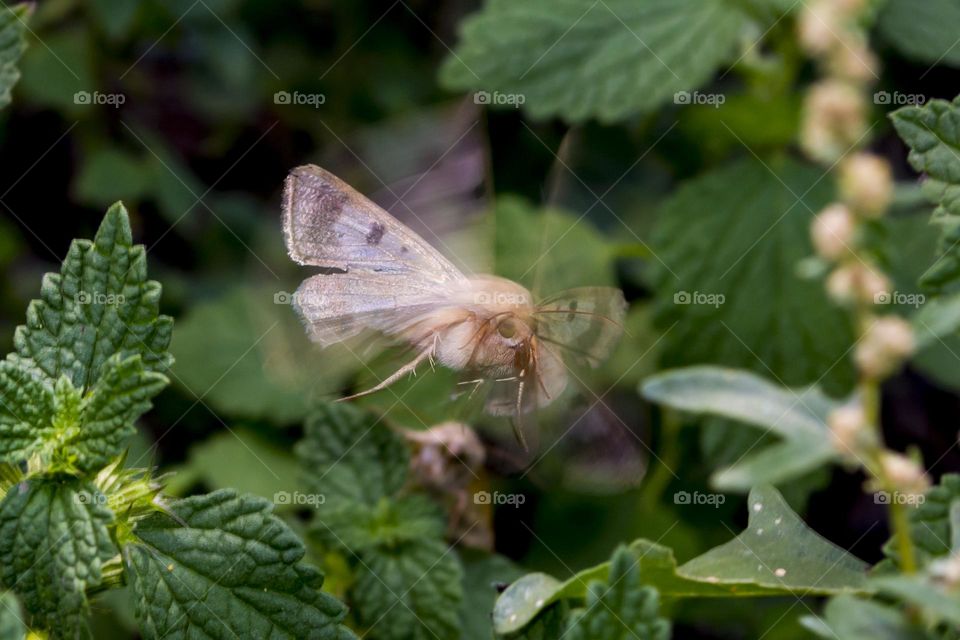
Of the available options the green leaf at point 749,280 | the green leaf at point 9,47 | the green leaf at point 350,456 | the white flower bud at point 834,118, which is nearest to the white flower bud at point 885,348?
the white flower bud at point 834,118

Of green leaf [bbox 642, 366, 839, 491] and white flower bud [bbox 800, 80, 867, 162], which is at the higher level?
white flower bud [bbox 800, 80, 867, 162]

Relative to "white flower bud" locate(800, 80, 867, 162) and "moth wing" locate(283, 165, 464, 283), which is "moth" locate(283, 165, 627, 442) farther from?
"white flower bud" locate(800, 80, 867, 162)

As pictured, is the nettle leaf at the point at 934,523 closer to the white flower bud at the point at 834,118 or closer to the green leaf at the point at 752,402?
the green leaf at the point at 752,402

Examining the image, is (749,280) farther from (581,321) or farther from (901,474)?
(901,474)

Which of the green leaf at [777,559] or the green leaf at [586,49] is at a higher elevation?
the green leaf at [586,49]

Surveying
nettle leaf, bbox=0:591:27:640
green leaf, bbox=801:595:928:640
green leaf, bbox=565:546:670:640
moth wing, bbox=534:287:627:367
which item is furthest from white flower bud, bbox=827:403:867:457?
nettle leaf, bbox=0:591:27:640

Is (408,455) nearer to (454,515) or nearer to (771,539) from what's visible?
(454,515)

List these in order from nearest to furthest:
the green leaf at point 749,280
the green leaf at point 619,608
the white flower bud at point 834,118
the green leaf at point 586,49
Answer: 1. the white flower bud at point 834,118
2. the green leaf at point 619,608
3. the green leaf at point 749,280
4. the green leaf at point 586,49
